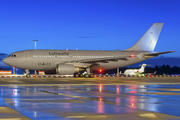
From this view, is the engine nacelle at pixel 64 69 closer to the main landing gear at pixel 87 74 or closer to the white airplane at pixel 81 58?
the white airplane at pixel 81 58

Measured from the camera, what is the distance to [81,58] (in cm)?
3759

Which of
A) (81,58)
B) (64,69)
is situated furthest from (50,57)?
(81,58)

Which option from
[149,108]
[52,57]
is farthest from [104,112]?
[52,57]

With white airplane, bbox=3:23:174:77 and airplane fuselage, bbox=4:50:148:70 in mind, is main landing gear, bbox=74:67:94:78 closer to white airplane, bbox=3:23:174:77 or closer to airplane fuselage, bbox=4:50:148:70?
white airplane, bbox=3:23:174:77

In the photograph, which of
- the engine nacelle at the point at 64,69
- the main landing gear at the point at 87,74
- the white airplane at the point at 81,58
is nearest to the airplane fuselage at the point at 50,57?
the white airplane at the point at 81,58

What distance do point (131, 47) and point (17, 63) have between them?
1671cm

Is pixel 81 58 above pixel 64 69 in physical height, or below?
above

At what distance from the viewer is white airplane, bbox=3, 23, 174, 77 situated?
35.8 meters

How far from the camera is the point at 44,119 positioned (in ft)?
23.3

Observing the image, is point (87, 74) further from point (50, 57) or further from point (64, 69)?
point (50, 57)

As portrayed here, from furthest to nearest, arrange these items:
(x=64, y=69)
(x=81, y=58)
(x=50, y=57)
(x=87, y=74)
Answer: (x=81, y=58)
(x=50, y=57)
(x=87, y=74)
(x=64, y=69)

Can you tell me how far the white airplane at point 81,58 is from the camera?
1410 inches

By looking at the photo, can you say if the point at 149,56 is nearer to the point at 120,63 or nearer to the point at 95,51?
the point at 120,63

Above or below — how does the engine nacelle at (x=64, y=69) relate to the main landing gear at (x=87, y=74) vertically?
above
